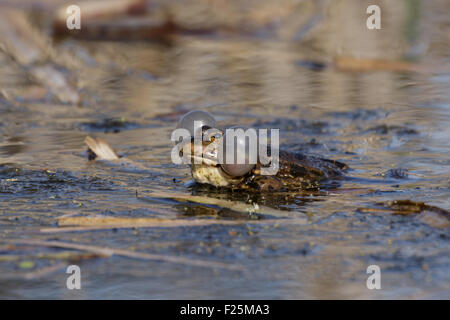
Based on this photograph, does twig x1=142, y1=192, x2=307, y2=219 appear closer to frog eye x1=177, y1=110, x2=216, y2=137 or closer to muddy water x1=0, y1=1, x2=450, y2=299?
muddy water x1=0, y1=1, x2=450, y2=299

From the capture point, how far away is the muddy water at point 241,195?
→ 131 inches

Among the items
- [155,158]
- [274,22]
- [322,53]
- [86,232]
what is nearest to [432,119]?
[155,158]

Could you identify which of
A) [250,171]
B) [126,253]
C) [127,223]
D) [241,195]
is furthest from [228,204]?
[126,253]

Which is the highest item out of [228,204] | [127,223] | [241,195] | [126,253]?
[241,195]

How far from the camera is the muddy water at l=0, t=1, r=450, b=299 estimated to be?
333 centimetres

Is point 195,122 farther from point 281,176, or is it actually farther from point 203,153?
point 281,176

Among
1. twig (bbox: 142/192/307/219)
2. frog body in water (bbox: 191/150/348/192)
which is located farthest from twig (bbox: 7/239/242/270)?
frog body in water (bbox: 191/150/348/192)

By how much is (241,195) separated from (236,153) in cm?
43

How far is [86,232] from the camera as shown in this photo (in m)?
3.84

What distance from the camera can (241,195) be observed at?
15.1 ft

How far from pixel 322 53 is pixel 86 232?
7.04 meters

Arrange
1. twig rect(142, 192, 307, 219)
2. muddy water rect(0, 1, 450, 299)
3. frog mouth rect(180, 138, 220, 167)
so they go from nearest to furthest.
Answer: muddy water rect(0, 1, 450, 299)
twig rect(142, 192, 307, 219)
frog mouth rect(180, 138, 220, 167)

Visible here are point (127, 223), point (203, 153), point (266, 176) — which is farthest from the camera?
point (266, 176)

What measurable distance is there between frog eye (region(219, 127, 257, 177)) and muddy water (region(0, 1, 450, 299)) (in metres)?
0.30
